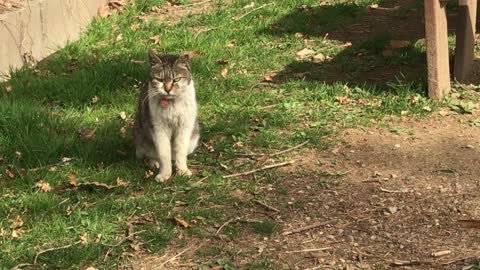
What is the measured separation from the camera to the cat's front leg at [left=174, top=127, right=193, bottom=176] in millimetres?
5266

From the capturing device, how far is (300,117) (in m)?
6.10

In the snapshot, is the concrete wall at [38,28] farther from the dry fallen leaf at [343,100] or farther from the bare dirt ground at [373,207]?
the bare dirt ground at [373,207]

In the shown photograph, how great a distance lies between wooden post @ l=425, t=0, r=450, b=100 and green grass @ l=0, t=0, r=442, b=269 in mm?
146

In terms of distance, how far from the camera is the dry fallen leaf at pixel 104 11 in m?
8.70

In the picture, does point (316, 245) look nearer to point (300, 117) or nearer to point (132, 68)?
point (300, 117)

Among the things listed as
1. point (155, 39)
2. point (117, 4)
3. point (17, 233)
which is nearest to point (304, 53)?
point (155, 39)

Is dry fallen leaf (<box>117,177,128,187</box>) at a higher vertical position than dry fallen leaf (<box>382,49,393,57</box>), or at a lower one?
lower

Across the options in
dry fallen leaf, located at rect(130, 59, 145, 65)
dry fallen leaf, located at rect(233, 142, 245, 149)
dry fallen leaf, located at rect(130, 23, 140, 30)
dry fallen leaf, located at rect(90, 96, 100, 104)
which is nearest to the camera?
dry fallen leaf, located at rect(233, 142, 245, 149)

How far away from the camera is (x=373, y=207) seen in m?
4.70

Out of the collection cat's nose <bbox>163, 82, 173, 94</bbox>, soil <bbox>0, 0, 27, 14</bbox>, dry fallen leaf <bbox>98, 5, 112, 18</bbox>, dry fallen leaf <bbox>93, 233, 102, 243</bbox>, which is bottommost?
dry fallen leaf <bbox>93, 233, 102, 243</bbox>

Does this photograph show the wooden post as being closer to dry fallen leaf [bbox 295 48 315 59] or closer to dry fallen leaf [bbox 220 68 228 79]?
dry fallen leaf [bbox 295 48 315 59]

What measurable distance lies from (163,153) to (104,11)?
3966mm

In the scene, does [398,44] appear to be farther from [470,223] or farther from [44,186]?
[44,186]

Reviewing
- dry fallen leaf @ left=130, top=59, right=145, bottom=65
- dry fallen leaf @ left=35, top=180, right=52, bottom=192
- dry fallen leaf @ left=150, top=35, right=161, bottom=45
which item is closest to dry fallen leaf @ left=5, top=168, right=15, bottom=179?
dry fallen leaf @ left=35, top=180, right=52, bottom=192
